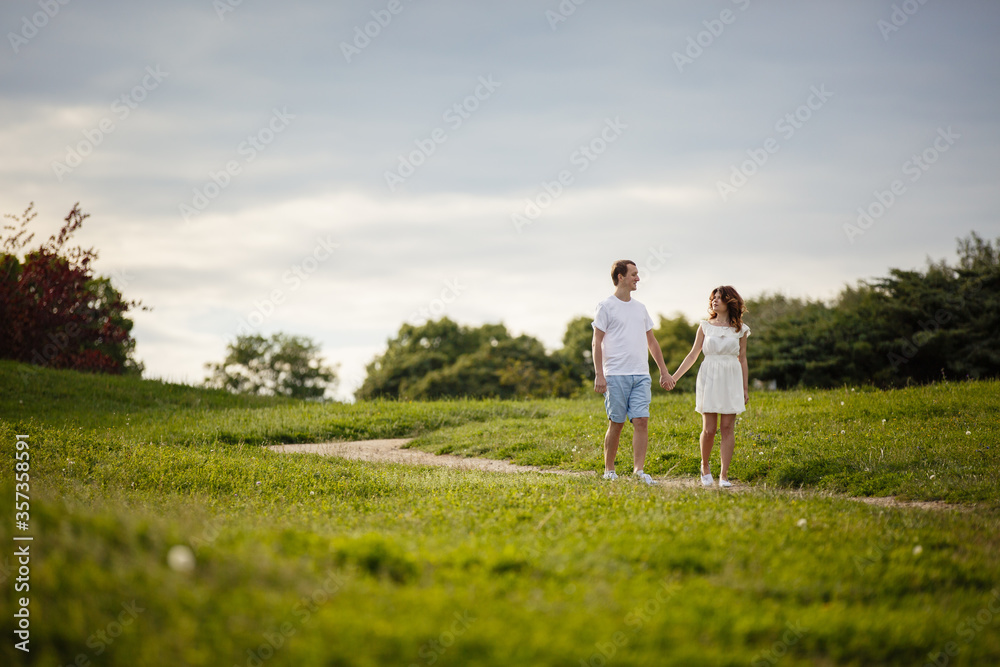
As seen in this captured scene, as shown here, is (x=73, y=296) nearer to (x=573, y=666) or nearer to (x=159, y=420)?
(x=159, y=420)

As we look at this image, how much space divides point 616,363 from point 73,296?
2651 centimetres

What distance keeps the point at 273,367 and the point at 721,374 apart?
61923 millimetres

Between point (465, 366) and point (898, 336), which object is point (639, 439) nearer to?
point (898, 336)

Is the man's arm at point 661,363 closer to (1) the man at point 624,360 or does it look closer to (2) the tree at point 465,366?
(1) the man at point 624,360

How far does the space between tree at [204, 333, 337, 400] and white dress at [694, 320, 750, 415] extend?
193 feet

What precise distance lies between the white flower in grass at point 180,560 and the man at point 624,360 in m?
6.65

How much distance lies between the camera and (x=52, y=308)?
28.1m

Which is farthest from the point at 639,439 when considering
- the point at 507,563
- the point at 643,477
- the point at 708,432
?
the point at 507,563

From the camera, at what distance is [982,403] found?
1341 centimetres

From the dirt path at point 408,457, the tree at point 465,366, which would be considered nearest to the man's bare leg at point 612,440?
the dirt path at point 408,457

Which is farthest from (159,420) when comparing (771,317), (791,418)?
(771,317)

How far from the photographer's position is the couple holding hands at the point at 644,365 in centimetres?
985

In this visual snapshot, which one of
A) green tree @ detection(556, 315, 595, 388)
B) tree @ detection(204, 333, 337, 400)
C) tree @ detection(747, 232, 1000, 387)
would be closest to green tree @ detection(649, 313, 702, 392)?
green tree @ detection(556, 315, 595, 388)

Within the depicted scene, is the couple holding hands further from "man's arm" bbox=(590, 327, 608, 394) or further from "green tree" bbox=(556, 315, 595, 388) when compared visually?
"green tree" bbox=(556, 315, 595, 388)
